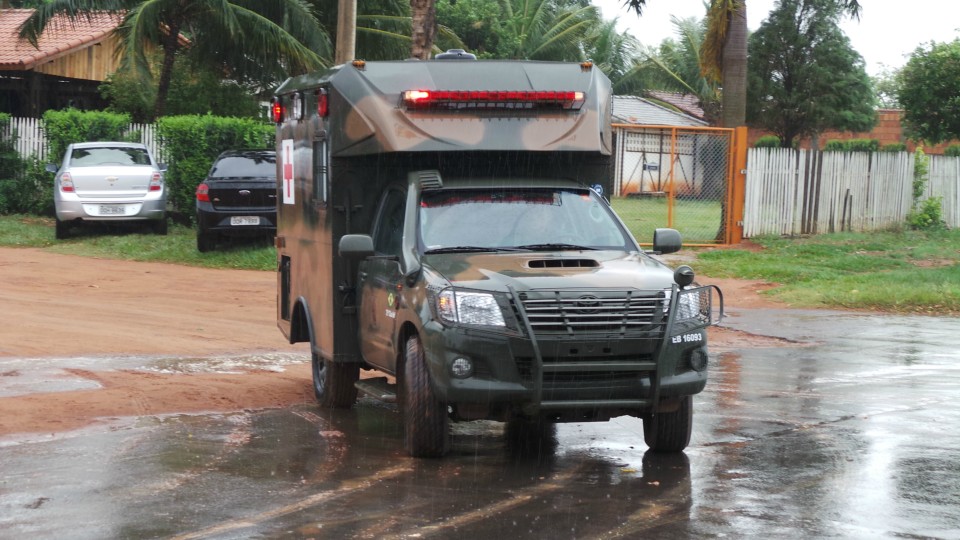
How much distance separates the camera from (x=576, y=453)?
8.30 metres

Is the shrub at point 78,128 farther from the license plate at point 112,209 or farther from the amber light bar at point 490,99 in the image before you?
the amber light bar at point 490,99

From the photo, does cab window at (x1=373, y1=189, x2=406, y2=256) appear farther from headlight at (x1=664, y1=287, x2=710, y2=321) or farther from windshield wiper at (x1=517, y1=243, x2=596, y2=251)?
headlight at (x1=664, y1=287, x2=710, y2=321)

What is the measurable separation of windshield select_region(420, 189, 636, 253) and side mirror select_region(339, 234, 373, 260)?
1.18 feet

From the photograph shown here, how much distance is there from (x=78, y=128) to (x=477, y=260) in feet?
62.9

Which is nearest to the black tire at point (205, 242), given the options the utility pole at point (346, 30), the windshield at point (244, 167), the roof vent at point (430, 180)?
the windshield at point (244, 167)

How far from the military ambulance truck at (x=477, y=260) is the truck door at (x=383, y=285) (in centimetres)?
2

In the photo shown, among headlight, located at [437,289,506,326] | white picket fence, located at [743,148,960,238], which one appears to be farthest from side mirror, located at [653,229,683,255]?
white picket fence, located at [743,148,960,238]

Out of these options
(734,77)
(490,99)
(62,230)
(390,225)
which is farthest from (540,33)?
(490,99)

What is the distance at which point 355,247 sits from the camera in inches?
324

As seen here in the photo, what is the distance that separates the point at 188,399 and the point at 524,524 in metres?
4.33

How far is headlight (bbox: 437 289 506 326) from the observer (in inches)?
290

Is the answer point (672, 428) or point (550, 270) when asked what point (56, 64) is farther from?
point (672, 428)

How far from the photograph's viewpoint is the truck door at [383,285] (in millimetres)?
8312

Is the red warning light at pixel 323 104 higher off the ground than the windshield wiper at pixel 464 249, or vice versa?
the red warning light at pixel 323 104
